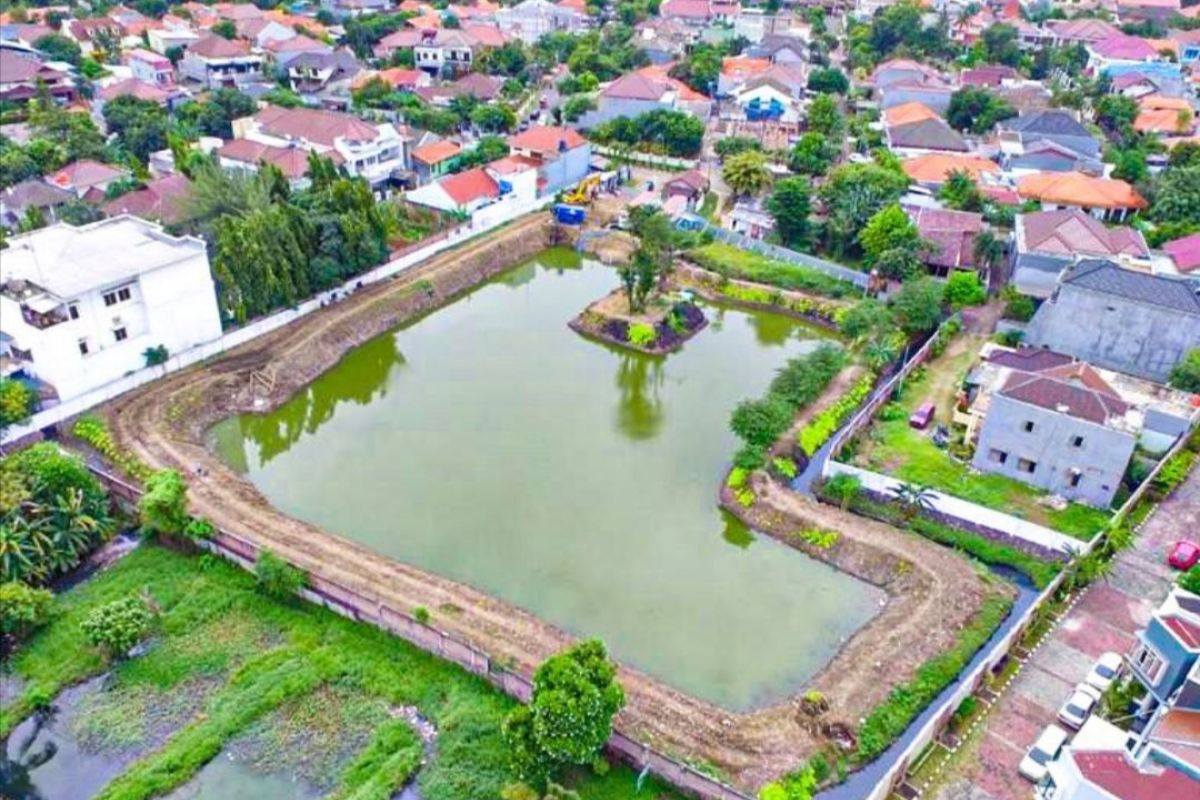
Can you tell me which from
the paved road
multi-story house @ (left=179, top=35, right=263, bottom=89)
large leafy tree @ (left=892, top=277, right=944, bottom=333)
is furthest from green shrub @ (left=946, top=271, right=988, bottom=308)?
multi-story house @ (left=179, top=35, right=263, bottom=89)

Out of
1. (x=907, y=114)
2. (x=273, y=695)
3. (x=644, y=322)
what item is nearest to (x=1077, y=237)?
(x=644, y=322)

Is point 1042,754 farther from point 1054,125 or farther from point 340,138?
point 1054,125

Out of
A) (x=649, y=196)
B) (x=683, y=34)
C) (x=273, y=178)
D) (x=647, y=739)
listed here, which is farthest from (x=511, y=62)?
(x=647, y=739)

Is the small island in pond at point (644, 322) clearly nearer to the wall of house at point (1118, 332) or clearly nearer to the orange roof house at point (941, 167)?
the wall of house at point (1118, 332)

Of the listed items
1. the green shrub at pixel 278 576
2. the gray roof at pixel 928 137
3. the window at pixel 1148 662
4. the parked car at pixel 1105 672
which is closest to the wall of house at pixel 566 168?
the gray roof at pixel 928 137

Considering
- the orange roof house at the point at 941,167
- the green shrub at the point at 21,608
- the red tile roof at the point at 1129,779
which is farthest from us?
the orange roof house at the point at 941,167
